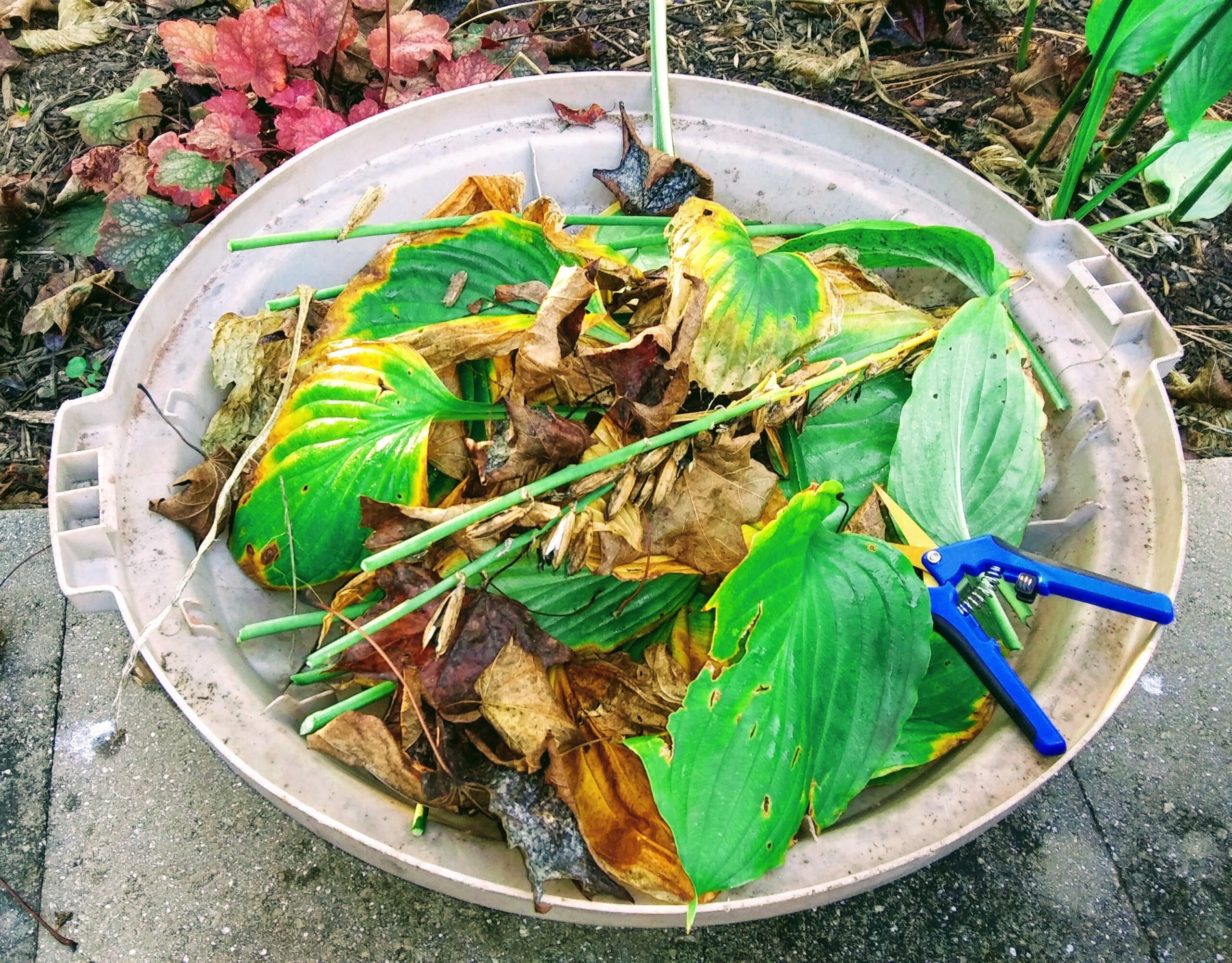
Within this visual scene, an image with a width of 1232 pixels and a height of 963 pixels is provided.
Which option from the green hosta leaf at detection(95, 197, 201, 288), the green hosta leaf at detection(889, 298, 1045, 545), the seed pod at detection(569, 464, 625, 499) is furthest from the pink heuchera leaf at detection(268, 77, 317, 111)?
the green hosta leaf at detection(889, 298, 1045, 545)

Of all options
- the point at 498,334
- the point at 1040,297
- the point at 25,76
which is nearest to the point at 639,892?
the point at 498,334

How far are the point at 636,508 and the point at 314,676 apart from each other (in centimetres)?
36

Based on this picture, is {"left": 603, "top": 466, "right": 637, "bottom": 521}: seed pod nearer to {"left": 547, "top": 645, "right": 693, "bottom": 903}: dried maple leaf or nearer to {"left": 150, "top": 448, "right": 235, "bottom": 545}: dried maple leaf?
{"left": 547, "top": 645, "right": 693, "bottom": 903}: dried maple leaf

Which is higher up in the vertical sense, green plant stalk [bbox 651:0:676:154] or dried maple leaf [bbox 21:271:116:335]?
green plant stalk [bbox 651:0:676:154]

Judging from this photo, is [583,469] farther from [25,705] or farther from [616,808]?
[25,705]

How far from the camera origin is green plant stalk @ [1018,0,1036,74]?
55.2 inches

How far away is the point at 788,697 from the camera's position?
752 mm

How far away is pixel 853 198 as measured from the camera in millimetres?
1169

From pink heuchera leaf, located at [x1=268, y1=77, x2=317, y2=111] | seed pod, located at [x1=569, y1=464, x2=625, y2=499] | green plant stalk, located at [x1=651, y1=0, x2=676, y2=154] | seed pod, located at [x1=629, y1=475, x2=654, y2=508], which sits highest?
green plant stalk, located at [x1=651, y1=0, x2=676, y2=154]

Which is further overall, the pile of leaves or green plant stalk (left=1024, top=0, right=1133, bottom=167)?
green plant stalk (left=1024, top=0, right=1133, bottom=167)

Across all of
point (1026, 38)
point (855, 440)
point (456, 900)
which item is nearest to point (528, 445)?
point (855, 440)

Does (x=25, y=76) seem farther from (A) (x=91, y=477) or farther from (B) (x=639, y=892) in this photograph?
(B) (x=639, y=892)

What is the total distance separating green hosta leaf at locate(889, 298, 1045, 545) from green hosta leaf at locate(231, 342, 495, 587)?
44cm

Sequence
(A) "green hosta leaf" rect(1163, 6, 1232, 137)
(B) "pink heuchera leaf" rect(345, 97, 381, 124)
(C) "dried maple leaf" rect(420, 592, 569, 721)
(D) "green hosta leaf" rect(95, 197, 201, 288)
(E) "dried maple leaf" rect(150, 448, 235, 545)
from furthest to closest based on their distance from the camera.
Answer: (B) "pink heuchera leaf" rect(345, 97, 381, 124) < (D) "green hosta leaf" rect(95, 197, 201, 288) < (A) "green hosta leaf" rect(1163, 6, 1232, 137) < (E) "dried maple leaf" rect(150, 448, 235, 545) < (C) "dried maple leaf" rect(420, 592, 569, 721)
